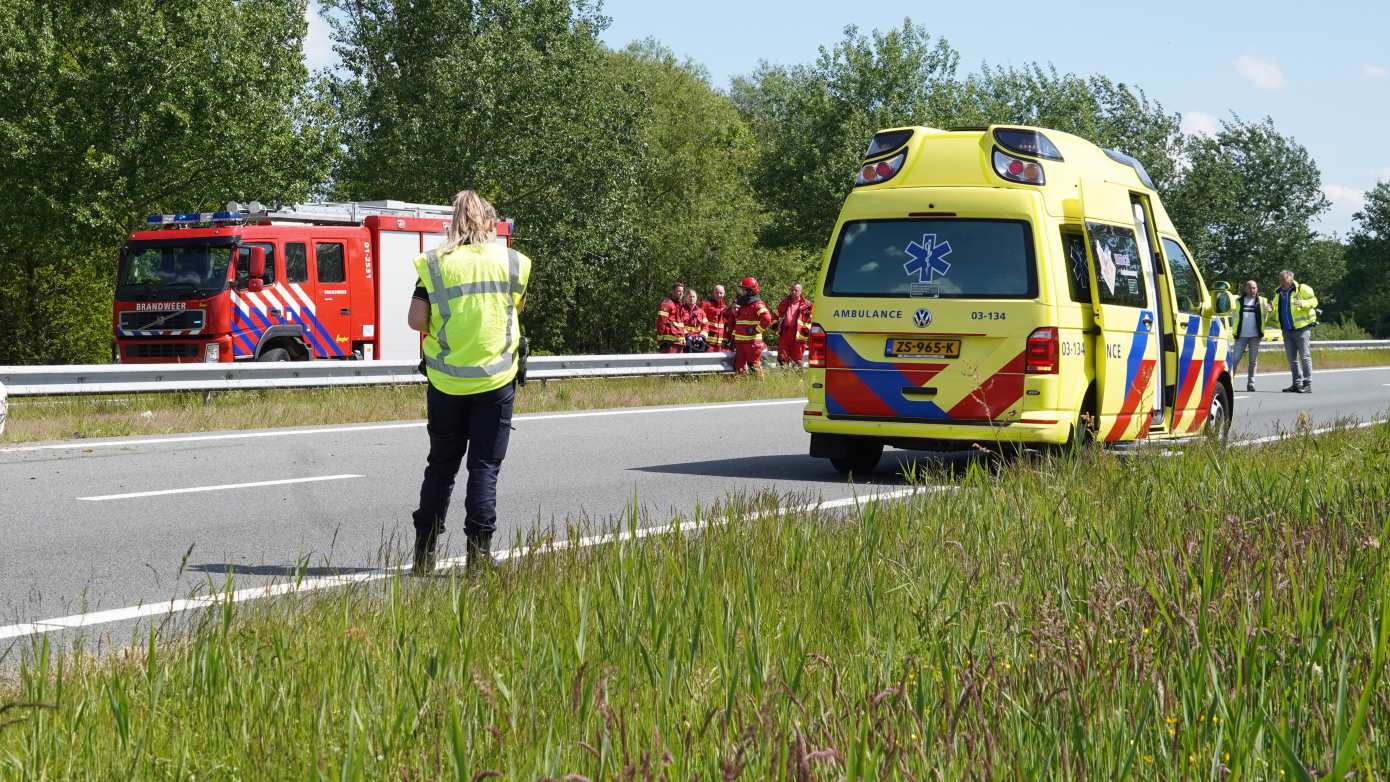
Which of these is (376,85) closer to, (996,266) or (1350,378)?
(1350,378)

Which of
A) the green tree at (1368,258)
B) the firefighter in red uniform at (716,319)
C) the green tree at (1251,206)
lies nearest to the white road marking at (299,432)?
the firefighter in red uniform at (716,319)

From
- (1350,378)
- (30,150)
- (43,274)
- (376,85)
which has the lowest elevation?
(1350,378)

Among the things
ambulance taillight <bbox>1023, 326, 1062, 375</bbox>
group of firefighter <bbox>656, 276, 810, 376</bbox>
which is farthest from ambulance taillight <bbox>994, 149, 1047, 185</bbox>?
group of firefighter <bbox>656, 276, 810, 376</bbox>

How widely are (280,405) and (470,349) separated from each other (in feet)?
34.8

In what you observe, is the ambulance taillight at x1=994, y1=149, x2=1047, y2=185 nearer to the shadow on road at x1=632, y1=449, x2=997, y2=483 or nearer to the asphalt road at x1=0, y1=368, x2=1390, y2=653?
the shadow on road at x1=632, y1=449, x2=997, y2=483

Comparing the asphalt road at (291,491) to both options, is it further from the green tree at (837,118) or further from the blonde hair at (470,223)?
the green tree at (837,118)

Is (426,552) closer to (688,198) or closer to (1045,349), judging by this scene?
(1045,349)

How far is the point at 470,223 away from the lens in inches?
278

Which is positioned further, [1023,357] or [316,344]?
[316,344]

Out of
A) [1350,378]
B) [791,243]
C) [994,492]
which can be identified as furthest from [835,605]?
[791,243]

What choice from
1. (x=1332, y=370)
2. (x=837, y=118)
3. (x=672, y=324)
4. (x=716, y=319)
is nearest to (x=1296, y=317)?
(x=716, y=319)

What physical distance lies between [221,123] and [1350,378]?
24309mm

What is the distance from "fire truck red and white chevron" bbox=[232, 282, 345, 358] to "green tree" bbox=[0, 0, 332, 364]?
11512 millimetres

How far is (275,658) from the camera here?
3979 mm
